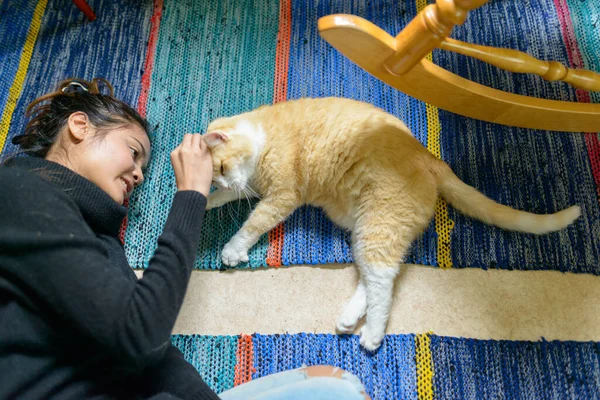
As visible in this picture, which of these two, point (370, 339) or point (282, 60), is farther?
point (282, 60)

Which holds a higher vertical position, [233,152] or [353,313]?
[233,152]

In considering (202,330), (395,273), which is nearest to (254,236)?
(202,330)

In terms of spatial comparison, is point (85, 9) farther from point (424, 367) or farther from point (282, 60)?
point (424, 367)

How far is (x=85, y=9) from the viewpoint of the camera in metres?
1.48

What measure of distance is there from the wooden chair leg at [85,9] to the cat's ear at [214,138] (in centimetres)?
81

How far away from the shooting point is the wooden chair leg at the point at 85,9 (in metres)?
1.46

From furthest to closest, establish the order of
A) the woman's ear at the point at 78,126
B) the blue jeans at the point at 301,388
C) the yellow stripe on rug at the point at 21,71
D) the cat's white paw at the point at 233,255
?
the yellow stripe on rug at the point at 21,71, the cat's white paw at the point at 233,255, the woman's ear at the point at 78,126, the blue jeans at the point at 301,388

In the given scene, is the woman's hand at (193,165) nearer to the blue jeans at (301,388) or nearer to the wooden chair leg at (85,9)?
the blue jeans at (301,388)

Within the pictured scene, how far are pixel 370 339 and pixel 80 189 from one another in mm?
787

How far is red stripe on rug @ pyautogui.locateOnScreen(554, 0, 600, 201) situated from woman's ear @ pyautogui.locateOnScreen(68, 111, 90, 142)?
140cm

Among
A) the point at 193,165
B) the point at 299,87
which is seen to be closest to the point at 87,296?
the point at 193,165

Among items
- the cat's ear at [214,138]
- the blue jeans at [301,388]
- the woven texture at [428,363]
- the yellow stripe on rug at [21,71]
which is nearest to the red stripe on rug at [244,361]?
the woven texture at [428,363]

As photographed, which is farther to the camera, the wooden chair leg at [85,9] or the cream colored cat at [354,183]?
the wooden chair leg at [85,9]

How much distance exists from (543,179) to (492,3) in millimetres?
637
